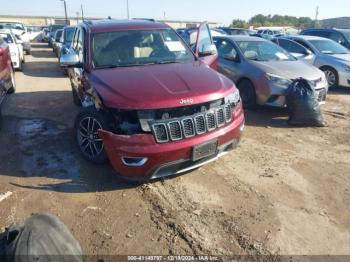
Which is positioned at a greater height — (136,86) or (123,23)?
(123,23)

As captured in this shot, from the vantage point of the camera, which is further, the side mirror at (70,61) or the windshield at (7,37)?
the windshield at (7,37)

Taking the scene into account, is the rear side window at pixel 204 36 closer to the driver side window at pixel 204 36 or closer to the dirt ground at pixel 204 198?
the driver side window at pixel 204 36

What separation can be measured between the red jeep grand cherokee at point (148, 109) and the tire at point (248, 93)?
270 centimetres

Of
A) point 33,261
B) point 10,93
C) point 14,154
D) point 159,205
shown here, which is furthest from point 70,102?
point 33,261

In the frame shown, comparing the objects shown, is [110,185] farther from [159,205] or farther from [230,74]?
[230,74]

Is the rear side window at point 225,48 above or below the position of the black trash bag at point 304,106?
above

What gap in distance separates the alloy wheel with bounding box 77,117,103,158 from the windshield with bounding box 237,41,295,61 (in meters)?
4.70

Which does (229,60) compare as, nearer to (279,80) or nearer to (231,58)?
(231,58)

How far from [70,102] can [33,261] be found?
6.53m

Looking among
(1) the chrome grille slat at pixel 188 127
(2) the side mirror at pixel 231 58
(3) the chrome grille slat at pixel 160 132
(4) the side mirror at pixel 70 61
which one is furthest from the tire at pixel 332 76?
(3) the chrome grille slat at pixel 160 132

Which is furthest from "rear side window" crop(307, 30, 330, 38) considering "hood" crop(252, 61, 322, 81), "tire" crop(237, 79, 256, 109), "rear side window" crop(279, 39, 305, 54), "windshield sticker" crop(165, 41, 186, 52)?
"windshield sticker" crop(165, 41, 186, 52)

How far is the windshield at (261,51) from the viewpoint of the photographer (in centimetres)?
838

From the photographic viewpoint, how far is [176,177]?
468 cm

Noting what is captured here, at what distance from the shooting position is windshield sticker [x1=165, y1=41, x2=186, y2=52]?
223 inches
